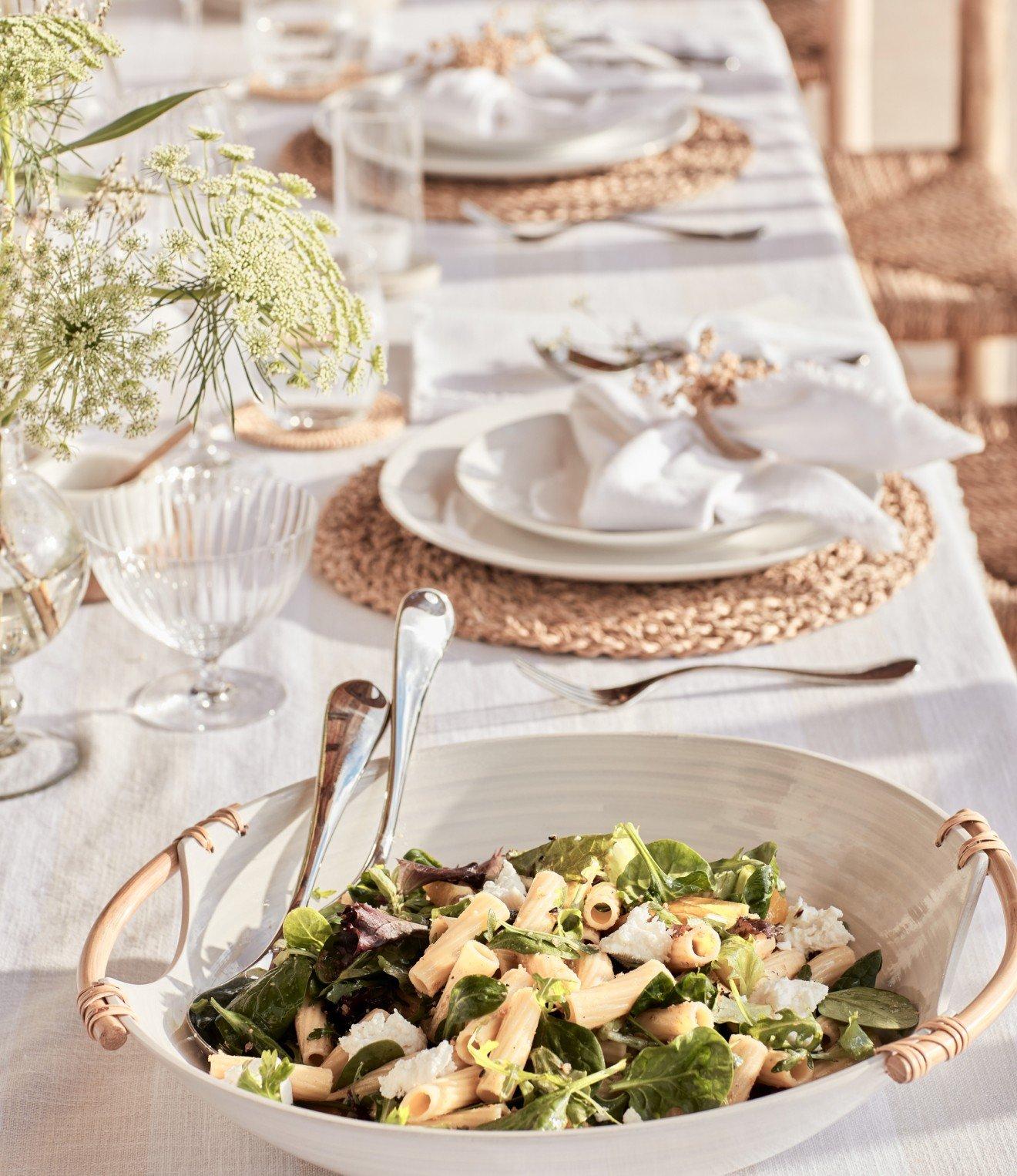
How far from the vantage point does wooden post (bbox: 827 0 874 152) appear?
316 centimetres

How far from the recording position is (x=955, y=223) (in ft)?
7.82

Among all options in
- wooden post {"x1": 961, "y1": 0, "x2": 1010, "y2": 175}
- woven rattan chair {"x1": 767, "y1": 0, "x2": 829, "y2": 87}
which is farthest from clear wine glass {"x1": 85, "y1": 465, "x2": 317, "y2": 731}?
woven rattan chair {"x1": 767, "y1": 0, "x2": 829, "y2": 87}

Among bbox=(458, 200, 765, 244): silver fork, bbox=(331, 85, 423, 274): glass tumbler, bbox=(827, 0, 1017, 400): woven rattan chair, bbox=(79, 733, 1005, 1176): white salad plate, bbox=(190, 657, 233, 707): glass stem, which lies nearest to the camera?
bbox=(79, 733, 1005, 1176): white salad plate

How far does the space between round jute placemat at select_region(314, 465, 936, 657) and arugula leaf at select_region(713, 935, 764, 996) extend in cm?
39

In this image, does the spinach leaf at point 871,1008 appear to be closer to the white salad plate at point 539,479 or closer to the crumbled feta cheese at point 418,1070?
the crumbled feta cheese at point 418,1070

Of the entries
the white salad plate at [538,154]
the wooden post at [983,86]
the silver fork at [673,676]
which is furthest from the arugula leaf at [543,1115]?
the wooden post at [983,86]

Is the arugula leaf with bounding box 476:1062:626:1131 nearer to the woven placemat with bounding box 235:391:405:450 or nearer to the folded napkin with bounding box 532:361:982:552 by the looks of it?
the folded napkin with bounding box 532:361:982:552

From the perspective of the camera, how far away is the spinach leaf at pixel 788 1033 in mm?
583

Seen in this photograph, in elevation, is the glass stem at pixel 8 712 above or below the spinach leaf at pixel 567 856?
below

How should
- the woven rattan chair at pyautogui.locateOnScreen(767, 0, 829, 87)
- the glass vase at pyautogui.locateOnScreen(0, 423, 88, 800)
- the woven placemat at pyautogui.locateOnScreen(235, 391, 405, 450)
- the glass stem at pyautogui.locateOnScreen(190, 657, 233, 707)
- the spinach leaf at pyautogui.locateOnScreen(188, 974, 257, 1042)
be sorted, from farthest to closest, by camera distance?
the woven rattan chair at pyautogui.locateOnScreen(767, 0, 829, 87)
the woven placemat at pyautogui.locateOnScreen(235, 391, 405, 450)
the glass stem at pyautogui.locateOnScreen(190, 657, 233, 707)
the glass vase at pyautogui.locateOnScreen(0, 423, 88, 800)
the spinach leaf at pyautogui.locateOnScreen(188, 974, 257, 1042)

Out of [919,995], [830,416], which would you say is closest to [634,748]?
[919,995]

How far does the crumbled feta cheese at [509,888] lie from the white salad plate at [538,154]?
4.40 feet

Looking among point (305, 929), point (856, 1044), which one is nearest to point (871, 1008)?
point (856, 1044)

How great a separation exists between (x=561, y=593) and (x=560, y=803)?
32 centimetres
